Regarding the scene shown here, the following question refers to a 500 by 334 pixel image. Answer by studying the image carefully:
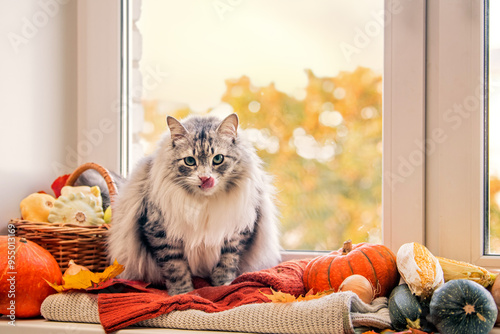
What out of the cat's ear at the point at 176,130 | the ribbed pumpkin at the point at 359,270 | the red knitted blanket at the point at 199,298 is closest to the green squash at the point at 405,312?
the ribbed pumpkin at the point at 359,270

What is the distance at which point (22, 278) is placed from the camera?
4.01 feet

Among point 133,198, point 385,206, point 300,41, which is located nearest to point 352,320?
point 385,206

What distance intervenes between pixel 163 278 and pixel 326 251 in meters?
0.60

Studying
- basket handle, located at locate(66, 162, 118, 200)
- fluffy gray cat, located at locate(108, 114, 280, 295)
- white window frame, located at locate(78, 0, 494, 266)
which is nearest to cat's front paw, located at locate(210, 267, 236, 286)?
fluffy gray cat, located at locate(108, 114, 280, 295)

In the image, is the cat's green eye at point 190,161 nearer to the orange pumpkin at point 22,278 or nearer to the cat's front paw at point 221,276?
the cat's front paw at point 221,276

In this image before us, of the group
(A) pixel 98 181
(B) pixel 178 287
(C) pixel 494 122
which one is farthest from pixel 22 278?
(C) pixel 494 122

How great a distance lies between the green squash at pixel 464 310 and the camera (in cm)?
98

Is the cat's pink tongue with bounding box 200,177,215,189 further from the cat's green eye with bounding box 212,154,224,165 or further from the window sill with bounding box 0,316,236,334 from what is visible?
the window sill with bounding box 0,316,236,334

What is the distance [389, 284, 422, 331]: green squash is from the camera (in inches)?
41.2

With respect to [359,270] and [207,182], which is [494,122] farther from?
[207,182]

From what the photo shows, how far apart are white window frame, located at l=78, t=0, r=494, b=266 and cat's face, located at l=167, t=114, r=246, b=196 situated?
0.54 m

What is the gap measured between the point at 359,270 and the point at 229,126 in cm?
56

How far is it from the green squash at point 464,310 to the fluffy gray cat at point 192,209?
0.59m

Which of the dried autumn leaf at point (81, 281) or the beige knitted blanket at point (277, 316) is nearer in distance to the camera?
the beige knitted blanket at point (277, 316)
